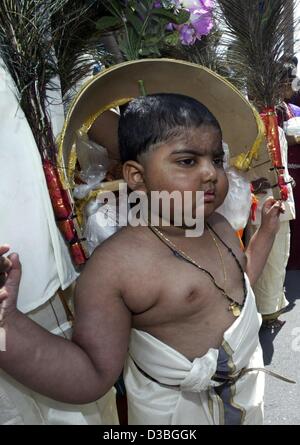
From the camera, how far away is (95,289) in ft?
3.60

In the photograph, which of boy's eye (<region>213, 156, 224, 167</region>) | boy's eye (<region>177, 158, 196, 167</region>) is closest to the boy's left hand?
boy's eye (<region>213, 156, 224, 167</region>)

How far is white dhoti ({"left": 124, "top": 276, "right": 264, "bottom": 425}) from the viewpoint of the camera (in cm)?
119

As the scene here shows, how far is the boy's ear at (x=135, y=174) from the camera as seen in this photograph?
1.18 m

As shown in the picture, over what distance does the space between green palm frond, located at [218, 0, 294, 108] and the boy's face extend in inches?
28.9

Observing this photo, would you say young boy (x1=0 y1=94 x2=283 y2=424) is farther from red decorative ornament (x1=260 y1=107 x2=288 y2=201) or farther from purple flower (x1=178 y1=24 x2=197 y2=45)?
red decorative ornament (x1=260 y1=107 x2=288 y2=201)

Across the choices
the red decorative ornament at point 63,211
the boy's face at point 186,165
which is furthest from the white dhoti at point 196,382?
the boy's face at point 186,165

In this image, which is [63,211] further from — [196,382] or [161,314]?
[196,382]

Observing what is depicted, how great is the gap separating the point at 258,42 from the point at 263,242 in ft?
2.45

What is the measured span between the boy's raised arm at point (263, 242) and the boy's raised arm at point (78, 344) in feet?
1.81

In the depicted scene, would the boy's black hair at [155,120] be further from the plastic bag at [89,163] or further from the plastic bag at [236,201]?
the plastic bag at [236,201]

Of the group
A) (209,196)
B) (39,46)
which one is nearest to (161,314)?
(209,196)

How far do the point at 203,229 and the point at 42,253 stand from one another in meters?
0.46

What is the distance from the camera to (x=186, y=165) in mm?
1130
